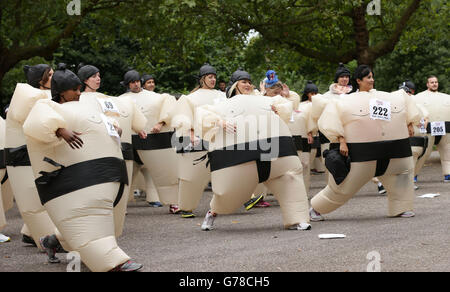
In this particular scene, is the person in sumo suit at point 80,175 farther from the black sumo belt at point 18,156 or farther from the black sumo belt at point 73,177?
the black sumo belt at point 18,156

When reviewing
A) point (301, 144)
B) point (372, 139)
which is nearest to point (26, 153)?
point (372, 139)

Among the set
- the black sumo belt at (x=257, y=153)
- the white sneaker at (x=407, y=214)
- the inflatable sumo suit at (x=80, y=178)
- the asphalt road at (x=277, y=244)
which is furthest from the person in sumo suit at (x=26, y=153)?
the white sneaker at (x=407, y=214)

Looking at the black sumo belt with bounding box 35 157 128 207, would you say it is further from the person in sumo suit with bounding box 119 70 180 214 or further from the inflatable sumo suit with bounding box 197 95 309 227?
the person in sumo suit with bounding box 119 70 180 214

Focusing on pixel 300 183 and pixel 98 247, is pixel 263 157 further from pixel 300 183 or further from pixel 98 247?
pixel 98 247

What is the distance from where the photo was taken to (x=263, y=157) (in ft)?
28.9

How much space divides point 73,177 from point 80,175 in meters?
0.06

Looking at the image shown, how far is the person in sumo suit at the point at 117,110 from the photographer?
701 centimetres

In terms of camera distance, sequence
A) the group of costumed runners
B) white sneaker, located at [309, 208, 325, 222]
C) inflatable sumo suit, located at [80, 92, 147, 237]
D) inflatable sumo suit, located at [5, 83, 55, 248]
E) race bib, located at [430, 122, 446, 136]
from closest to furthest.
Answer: the group of costumed runners, inflatable sumo suit, located at [80, 92, 147, 237], inflatable sumo suit, located at [5, 83, 55, 248], white sneaker, located at [309, 208, 325, 222], race bib, located at [430, 122, 446, 136]

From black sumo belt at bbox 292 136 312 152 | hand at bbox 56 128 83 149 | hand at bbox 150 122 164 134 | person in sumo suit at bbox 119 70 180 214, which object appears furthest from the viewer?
black sumo belt at bbox 292 136 312 152

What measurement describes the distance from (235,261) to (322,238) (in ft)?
4.63

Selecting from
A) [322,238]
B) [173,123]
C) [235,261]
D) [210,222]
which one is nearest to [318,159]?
[173,123]

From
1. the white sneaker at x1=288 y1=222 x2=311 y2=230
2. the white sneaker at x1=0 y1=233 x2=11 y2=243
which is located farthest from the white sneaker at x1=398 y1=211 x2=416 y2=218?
the white sneaker at x1=0 y1=233 x2=11 y2=243

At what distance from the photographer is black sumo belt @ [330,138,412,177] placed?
30.6 feet

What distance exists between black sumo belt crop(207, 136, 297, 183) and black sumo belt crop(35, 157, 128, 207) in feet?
7.88
